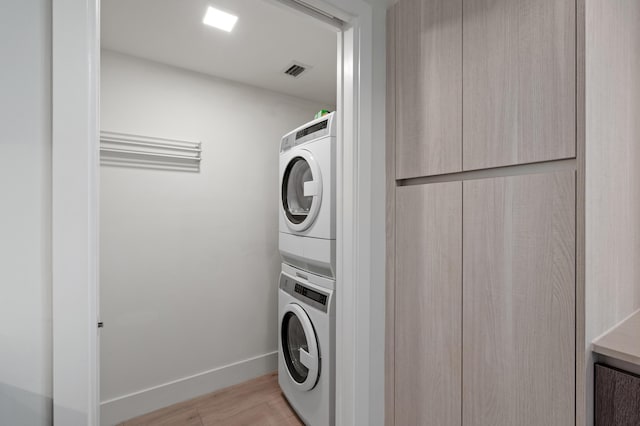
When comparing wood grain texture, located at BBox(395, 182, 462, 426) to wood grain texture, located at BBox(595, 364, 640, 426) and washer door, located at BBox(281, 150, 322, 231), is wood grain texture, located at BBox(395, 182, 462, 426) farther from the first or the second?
washer door, located at BBox(281, 150, 322, 231)

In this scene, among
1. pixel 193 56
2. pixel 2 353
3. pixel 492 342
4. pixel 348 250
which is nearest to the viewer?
pixel 2 353

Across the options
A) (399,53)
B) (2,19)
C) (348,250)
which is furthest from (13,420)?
(399,53)

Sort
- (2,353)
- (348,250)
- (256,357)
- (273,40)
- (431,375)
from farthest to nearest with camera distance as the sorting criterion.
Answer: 1. (256,357)
2. (273,40)
3. (348,250)
4. (431,375)
5. (2,353)

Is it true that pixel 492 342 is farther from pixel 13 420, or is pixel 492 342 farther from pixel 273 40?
pixel 273 40

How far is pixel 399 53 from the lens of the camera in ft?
4.17

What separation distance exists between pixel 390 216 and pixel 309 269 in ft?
2.21

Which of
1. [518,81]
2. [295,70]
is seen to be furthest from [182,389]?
[518,81]

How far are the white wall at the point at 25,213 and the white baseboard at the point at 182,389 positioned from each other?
1.54m

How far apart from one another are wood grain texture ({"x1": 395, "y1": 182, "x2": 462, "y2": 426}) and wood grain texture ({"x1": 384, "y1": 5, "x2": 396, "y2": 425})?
0.03 meters

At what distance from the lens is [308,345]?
165 centimetres

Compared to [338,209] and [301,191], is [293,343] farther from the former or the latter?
[338,209]

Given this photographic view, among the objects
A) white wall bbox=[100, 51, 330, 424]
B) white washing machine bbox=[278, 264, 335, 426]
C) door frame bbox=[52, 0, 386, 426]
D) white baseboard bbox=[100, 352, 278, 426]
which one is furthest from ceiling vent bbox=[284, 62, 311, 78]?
white baseboard bbox=[100, 352, 278, 426]

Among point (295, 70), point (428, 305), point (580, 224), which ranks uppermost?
point (295, 70)

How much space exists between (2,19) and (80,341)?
28.7 inches
